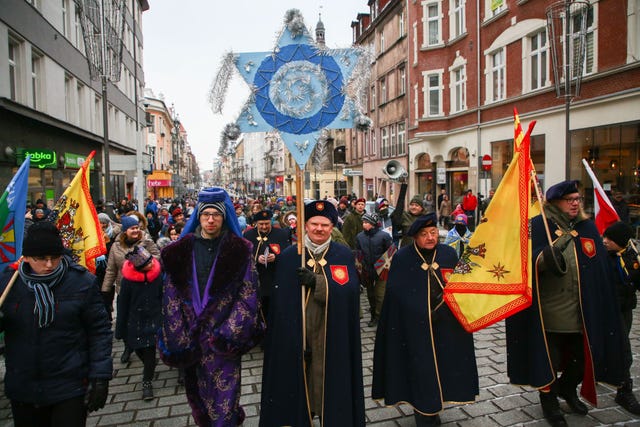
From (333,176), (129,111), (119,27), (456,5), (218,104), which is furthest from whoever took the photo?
(333,176)

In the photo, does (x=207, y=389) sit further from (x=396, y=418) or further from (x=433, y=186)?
(x=433, y=186)

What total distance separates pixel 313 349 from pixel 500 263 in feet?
5.62

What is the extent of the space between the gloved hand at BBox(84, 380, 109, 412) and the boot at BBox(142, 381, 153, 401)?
1869 millimetres

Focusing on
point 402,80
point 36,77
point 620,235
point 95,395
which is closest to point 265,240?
point 95,395

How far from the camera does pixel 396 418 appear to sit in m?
4.25

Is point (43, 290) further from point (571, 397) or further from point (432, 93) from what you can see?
point (432, 93)

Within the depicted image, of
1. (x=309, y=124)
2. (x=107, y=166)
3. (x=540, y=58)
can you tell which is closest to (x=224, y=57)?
(x=309, y=124)

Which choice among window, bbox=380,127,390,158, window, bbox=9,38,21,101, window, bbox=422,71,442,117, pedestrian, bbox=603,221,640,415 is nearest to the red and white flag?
pedestrian, bbox=603,221,640,415

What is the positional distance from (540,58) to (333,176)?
29492 mm

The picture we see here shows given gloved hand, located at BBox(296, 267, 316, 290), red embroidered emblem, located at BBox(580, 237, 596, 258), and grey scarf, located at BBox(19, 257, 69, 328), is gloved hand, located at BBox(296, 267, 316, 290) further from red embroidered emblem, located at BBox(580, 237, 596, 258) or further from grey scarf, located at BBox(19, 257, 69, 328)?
red embroidered emblem, located at BBox(580, 237, 596, 258)

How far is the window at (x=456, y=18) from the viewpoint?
22.4 metres

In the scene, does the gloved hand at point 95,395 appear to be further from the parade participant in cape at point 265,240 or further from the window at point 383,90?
the window at point 383,90

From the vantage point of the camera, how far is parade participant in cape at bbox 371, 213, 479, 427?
3.87 m

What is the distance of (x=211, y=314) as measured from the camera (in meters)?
3.40
